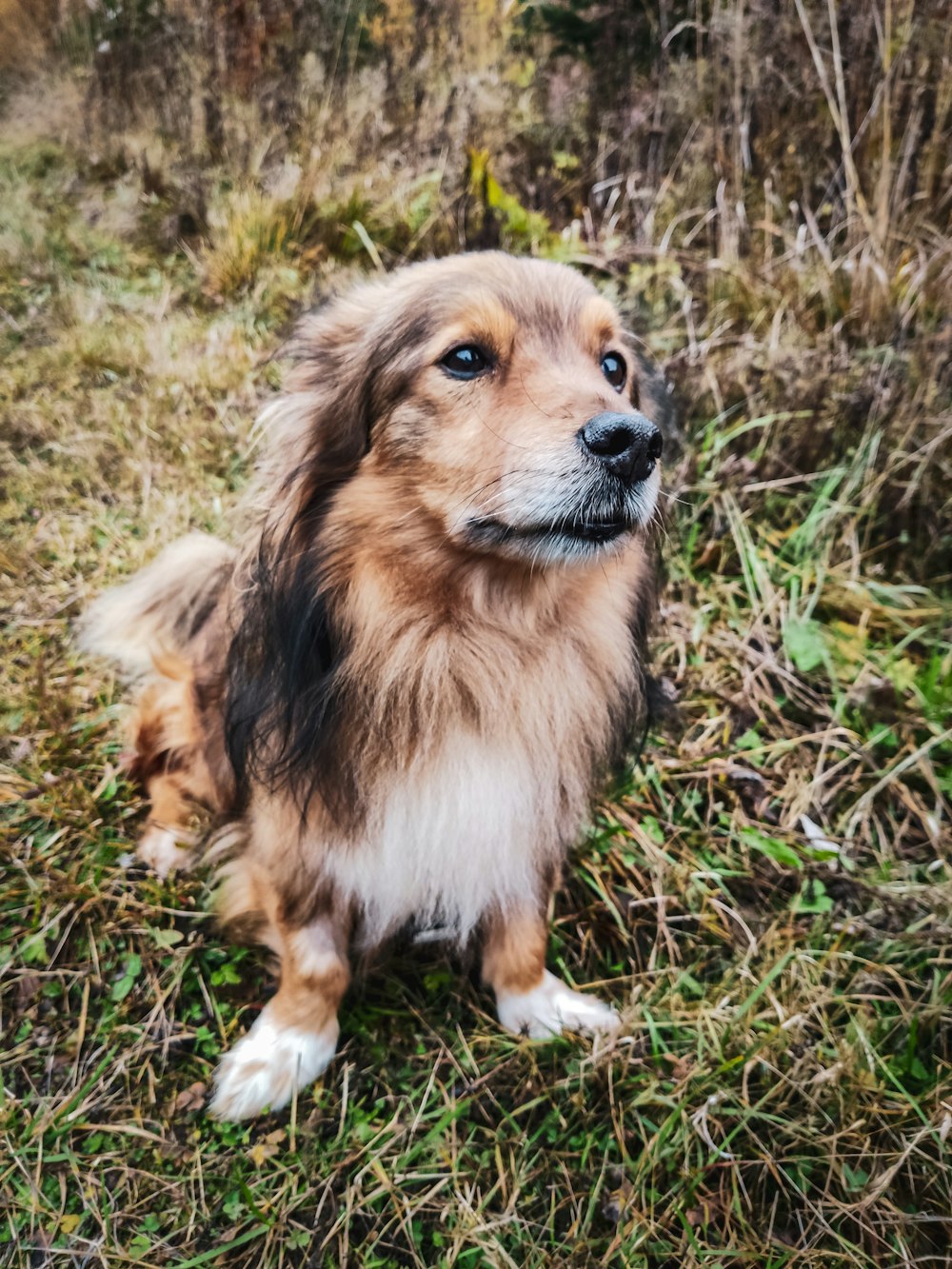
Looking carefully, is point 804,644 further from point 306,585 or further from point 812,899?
point 306,585

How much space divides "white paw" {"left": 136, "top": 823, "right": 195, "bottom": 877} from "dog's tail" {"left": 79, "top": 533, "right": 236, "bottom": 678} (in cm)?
54

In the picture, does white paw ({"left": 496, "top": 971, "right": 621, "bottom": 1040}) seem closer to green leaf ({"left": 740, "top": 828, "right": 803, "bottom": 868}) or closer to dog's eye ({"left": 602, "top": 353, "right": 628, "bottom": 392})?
green leaf ({"left": 740, "top": 828, "right": 803, "bottom": 868})

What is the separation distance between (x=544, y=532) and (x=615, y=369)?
0.63m

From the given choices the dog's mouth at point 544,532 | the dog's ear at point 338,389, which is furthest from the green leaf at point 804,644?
the dog's ear at point 338,389

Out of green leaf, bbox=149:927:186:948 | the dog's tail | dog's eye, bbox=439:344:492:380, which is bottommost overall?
green leaf, bbox=149:927:186:948

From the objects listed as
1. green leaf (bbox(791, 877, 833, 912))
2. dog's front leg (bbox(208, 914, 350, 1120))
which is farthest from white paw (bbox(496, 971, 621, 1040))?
green leaf (bbox(791, 877, 833, 912))

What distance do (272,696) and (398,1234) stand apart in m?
1.20

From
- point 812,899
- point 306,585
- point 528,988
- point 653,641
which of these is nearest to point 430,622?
point 306,585

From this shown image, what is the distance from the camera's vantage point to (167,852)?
2.44 meters

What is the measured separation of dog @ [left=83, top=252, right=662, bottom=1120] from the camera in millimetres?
1729

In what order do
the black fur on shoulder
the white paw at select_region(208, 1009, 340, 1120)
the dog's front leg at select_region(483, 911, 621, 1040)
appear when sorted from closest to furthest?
the black fur on shoulder
the white paw at select_region(208, 1009, 340, 1120)
the dog's front leg at select_region(483, 911, 621, 1040)

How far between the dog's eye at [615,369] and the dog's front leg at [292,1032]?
1489 mm

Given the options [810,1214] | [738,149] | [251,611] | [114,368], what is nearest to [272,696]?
[251,611]

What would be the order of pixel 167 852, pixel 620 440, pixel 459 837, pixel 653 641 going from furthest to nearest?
pixel 653 641
pixel 167 852
pixel 459 837
pixel 620 440
